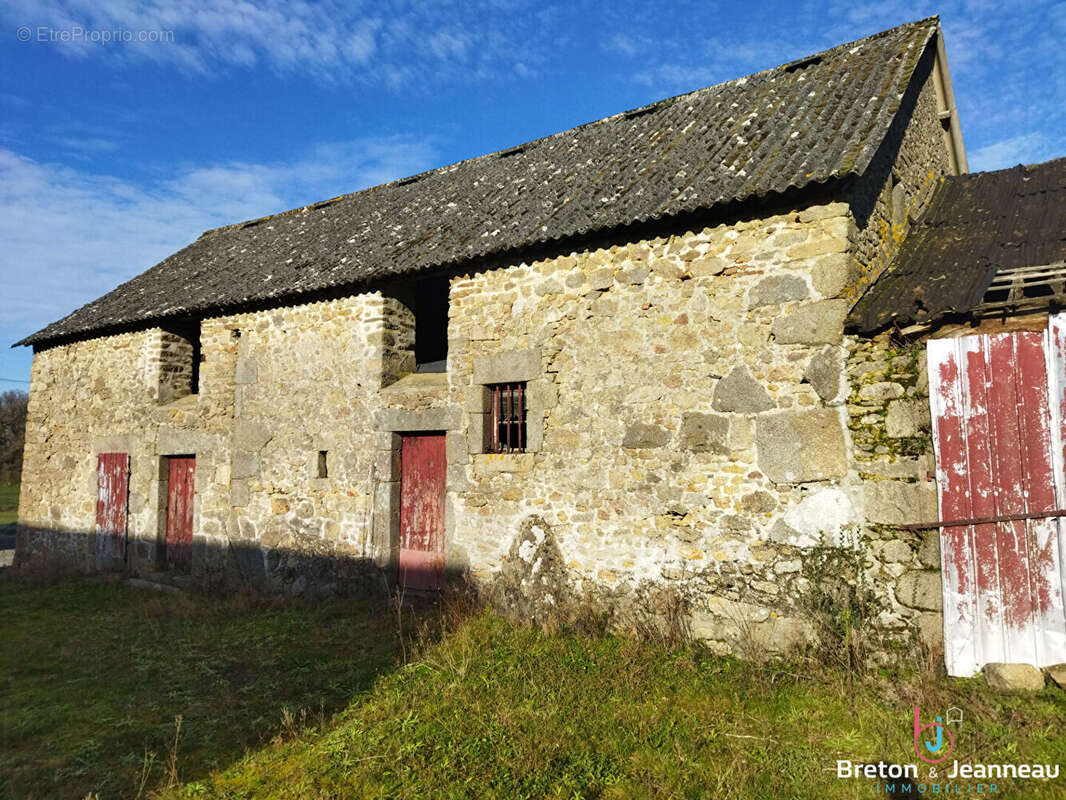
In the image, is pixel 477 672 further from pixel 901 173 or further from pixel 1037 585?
pixel 901 173

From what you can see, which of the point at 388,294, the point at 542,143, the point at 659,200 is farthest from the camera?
the point at 542,143

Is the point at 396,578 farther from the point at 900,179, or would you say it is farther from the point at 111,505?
the point at 900,179

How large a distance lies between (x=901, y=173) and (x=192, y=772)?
8.15 meters

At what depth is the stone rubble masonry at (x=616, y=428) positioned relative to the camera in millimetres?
5250

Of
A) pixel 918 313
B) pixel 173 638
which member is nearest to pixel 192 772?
pixel 173 638

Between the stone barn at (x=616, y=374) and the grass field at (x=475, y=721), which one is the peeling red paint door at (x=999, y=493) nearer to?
the stone barn at (x=616, y=374)

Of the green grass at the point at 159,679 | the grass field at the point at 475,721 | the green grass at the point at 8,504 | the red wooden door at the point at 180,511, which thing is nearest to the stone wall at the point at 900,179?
the grass field at the point at 475,721

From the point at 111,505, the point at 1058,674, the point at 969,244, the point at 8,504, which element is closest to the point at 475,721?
the point at 1058,674

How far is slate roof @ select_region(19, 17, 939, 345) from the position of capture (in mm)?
6273

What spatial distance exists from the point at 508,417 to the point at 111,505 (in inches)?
304

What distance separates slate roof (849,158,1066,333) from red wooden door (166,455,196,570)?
9.45m

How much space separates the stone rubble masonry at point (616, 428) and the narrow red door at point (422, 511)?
16 centimetres

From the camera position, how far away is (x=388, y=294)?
27.0ft

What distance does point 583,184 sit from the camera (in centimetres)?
792
